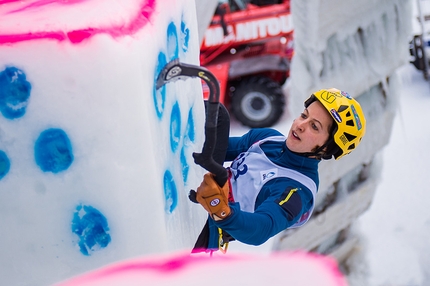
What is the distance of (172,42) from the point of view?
4.41 feet

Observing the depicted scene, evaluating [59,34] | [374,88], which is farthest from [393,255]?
[59,34]

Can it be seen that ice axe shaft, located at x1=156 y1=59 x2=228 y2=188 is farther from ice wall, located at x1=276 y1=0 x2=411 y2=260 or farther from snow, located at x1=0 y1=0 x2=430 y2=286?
ice wall, located at x1=276 y1=0 x2=411 y2=260

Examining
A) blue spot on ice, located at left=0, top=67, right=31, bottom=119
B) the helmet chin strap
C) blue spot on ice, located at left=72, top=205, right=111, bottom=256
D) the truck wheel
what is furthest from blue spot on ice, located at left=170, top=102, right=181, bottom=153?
the truck wheel

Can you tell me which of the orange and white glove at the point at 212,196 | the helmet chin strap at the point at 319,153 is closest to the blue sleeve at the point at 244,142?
the helmet chin strap at the point at 319,153

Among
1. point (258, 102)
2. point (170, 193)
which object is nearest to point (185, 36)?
point (170, 193)

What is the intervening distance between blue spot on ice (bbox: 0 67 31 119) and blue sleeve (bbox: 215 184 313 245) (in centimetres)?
53

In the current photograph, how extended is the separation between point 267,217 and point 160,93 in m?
0.44

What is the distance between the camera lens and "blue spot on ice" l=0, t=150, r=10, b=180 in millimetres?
1163

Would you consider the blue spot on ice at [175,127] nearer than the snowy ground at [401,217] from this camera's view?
Yes

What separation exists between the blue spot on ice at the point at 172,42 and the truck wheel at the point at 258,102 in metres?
4.05

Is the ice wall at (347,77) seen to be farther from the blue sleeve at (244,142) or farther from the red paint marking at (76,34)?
the red paint marking at (76,34)

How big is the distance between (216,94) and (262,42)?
4.51m

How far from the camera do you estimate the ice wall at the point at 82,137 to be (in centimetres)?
109

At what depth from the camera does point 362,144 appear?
347 cm
